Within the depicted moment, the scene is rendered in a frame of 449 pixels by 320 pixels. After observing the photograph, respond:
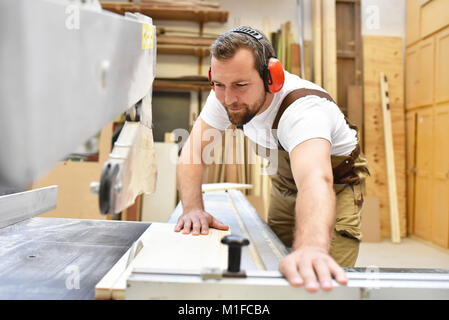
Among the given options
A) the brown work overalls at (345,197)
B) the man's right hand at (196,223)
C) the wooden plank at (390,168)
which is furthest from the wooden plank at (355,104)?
the man's right hand at (196,223)

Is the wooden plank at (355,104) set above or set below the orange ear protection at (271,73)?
above

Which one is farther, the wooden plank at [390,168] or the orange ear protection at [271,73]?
the wooden plank at [390,168]

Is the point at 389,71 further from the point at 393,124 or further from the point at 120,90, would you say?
the point at 120,90

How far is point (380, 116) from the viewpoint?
4578 mm

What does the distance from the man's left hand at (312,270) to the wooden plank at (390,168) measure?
4.02m

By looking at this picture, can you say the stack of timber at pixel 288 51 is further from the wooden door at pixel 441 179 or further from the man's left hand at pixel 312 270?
the man's left hand at pixel 312 270

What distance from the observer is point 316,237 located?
90 centimetres

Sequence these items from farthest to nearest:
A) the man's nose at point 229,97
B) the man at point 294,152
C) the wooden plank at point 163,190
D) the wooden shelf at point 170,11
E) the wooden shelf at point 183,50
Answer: the wooden shelf at point 183,50 < the wooden shelf at point 170,11 < the wooden plank at point 163,190 < the man's nose at point 229,97 < the man at point 294,152

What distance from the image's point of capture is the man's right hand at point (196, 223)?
123 cm

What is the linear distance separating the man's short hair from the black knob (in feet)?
2.59

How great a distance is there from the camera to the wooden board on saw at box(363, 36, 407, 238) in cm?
450

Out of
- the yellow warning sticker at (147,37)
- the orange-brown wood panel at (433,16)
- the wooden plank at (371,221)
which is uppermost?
the orange-brown wood panel at (433,16)

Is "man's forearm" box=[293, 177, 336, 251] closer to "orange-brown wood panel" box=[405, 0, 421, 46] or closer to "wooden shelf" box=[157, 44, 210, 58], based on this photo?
"wooden shelf" box=[157, 44, 210, 58]

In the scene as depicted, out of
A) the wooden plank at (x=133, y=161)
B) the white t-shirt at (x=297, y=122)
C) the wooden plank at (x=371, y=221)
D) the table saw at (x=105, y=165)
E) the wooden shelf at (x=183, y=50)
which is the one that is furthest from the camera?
the wooden plank at (x=371, y=221)
